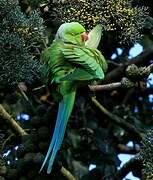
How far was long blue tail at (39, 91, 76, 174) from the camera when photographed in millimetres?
1578

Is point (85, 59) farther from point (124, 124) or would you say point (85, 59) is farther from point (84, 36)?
point (124, 124)

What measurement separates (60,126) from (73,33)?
0.27m

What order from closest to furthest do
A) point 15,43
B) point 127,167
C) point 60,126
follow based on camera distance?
point 60,126
point 15,43
point 127,167

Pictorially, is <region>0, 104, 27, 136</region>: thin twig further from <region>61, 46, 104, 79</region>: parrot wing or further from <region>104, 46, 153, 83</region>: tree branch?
<region>104, 46, 153, 83</region>: tree branch

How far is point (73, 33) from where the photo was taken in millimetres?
1750

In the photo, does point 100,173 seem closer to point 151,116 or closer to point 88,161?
point 88,161

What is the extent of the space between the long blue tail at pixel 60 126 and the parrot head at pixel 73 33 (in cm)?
16

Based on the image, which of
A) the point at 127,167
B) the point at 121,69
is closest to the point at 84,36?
the point at 127,167

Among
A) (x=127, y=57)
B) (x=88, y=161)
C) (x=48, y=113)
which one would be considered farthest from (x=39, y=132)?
(x=127, y=57)

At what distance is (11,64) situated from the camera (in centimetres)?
172

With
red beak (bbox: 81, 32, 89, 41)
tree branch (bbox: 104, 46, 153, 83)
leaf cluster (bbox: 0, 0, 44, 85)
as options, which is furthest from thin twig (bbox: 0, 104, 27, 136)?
tree branch (bbox: 104, 46, 153, 83)

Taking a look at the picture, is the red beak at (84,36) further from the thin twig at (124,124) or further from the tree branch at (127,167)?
the thin twig at (124,124)

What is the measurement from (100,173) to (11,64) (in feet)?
2.77

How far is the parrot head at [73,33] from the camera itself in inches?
68.3
